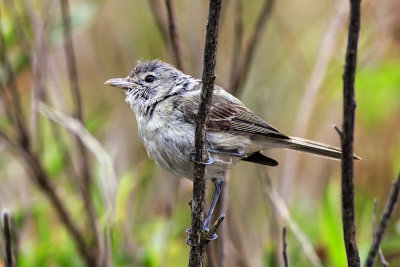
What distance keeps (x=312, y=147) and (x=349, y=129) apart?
1.71 m

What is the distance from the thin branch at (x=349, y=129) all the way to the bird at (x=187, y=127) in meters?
1.19

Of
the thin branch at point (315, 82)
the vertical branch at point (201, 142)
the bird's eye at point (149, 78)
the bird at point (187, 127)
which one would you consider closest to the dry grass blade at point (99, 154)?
the bird at point (187, 127)

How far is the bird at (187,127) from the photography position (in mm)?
3107

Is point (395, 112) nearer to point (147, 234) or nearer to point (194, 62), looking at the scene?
point (194, 62)

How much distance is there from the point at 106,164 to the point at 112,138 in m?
1.73

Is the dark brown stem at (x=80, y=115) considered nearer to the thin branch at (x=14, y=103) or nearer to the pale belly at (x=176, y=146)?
the thin branch at (x=14, y=103)

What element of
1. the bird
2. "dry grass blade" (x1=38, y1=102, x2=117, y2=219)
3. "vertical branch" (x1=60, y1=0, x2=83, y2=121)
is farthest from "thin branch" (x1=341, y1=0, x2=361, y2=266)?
"vertical branch" (x1=60, y1=0, x2=83, y2=121)

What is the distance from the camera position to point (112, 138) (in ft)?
16.4

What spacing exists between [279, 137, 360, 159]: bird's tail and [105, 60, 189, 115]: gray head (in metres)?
0.75

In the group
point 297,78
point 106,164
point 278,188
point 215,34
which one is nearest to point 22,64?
point 106,164

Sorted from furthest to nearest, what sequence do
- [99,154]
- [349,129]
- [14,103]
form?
[14,103]
[99,154]
[349,129]

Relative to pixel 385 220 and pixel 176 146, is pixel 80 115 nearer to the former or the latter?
pixel 176 146

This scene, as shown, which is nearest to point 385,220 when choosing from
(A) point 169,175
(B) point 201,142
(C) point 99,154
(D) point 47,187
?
(B) point 201,142

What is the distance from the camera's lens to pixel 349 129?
1.71 metres
